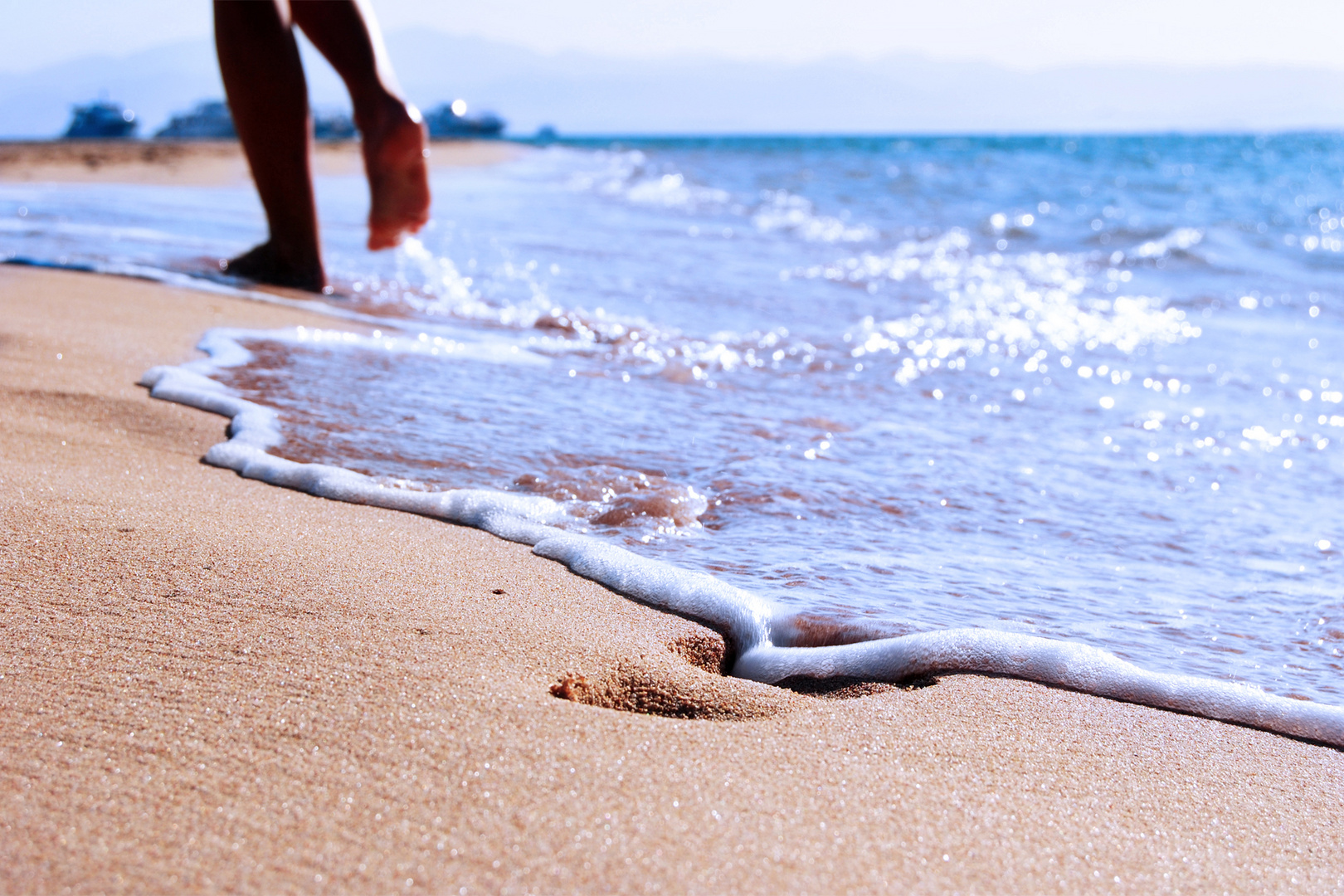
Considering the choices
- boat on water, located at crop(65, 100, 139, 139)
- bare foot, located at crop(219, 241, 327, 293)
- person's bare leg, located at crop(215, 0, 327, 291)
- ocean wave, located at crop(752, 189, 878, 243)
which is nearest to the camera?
person's bare leg, located at crop(215, 0, 327, 291)

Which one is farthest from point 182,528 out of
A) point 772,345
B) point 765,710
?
point 772,345

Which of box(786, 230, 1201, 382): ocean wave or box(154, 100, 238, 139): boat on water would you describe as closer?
box(786, 230, 1201, 382): ocean wave

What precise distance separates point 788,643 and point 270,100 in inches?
89.3

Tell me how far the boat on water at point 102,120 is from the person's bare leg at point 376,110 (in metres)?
34.2

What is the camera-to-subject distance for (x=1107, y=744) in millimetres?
1233

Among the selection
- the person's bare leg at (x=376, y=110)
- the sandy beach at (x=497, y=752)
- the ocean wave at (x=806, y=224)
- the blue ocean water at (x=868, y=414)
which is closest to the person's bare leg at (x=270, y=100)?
the person's bare leg at (x=376, y=110)

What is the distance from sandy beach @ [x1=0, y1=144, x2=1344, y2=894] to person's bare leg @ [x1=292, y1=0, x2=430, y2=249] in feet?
5.68

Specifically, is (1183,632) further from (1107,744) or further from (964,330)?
(964,330)

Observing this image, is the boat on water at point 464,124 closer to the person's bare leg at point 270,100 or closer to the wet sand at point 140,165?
the wet sand at point 140,165

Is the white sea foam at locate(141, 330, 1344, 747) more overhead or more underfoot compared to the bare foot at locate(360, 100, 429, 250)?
more underfoot

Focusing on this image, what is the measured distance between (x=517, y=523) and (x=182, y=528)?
482 millimetres

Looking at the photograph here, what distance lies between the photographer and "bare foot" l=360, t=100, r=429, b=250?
311cm

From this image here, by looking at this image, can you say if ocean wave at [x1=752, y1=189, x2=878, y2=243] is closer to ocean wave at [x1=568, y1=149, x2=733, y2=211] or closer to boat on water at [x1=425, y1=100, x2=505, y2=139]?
ocean wave at [x1=568, y1=149, x2=733, y2=211]

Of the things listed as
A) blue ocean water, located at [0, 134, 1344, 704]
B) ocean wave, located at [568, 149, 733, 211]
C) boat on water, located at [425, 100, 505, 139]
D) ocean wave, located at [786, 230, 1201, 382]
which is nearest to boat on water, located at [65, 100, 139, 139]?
boat on water, located at [425, 100, 505, 139]
